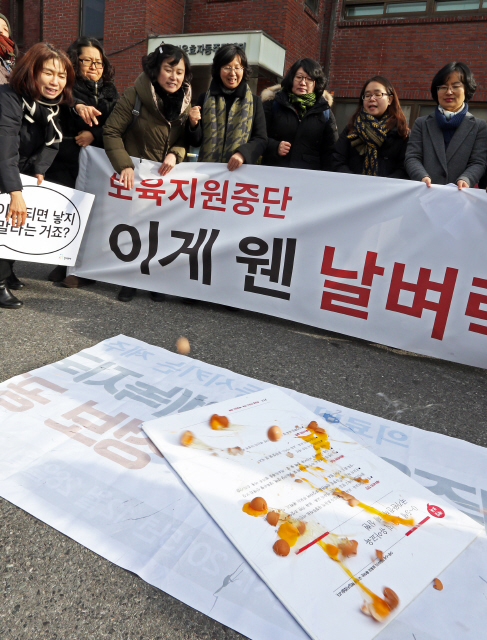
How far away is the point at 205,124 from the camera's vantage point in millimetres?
3508

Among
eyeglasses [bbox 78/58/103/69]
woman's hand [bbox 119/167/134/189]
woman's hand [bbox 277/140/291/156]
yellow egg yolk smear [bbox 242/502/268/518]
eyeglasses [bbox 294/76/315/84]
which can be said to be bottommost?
yellow egg yolk smear [bbox 242/502/268/518]

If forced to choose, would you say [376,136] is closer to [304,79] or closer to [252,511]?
[304,79]

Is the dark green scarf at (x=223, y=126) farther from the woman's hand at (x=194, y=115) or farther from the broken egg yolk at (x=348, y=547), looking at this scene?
the broken egg yolk at (x=348, y=547)

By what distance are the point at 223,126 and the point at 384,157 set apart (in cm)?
116

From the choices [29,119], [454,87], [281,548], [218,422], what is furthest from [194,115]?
[281,548]

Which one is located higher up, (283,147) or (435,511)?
(283,147)

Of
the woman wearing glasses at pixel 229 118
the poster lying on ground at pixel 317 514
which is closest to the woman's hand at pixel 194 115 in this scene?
the woman wearing glasses at pixel 229 118

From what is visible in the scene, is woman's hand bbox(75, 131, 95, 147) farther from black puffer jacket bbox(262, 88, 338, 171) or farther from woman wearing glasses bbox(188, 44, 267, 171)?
black puffer jacket bbox(262, 88, 338, 171)

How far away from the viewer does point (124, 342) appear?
2594 mm

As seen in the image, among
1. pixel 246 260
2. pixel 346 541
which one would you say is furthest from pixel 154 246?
pixel 346 541

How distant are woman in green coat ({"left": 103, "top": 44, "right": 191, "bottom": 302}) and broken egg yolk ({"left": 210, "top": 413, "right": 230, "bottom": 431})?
6.24 ft

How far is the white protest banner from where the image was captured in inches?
126

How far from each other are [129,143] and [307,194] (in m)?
1.40

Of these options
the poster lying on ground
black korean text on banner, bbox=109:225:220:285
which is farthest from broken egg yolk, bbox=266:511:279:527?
black korean text on banner, bbox=109:225:220:285
